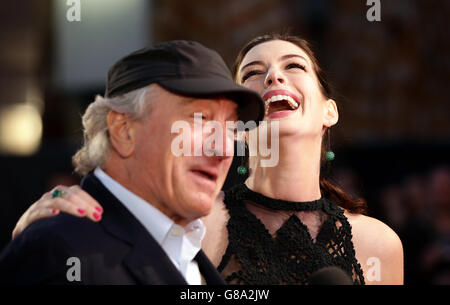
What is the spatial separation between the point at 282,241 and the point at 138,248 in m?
0.58

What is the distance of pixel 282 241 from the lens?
1.85 meters

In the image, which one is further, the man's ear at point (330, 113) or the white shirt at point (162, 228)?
the man's ear at point (330, 113)

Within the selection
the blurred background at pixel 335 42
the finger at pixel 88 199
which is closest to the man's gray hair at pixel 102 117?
the finger at pixel 88 199

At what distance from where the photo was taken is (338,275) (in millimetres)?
1415

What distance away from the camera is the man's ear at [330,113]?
200 centimetres

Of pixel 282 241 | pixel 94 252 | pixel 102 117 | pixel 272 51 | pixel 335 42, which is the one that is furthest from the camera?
pixel 335 42

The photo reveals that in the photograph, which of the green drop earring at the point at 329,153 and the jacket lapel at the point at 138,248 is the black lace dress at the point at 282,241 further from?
the jacket lapel at the point at 138,248

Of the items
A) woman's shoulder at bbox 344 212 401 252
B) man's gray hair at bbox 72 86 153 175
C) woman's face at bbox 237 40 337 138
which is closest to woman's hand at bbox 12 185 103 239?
man's gray hair at bbox 72 86 153 175

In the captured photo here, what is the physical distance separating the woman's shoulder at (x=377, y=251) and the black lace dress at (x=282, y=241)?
0.11ft

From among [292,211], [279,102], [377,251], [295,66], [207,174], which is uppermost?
[295,66]

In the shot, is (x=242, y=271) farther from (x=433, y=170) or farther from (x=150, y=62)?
(x=433, y=170)

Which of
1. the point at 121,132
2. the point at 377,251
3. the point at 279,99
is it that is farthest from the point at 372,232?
the point at 121,132

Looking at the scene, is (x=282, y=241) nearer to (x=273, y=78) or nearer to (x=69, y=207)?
(x=273, y=78)
